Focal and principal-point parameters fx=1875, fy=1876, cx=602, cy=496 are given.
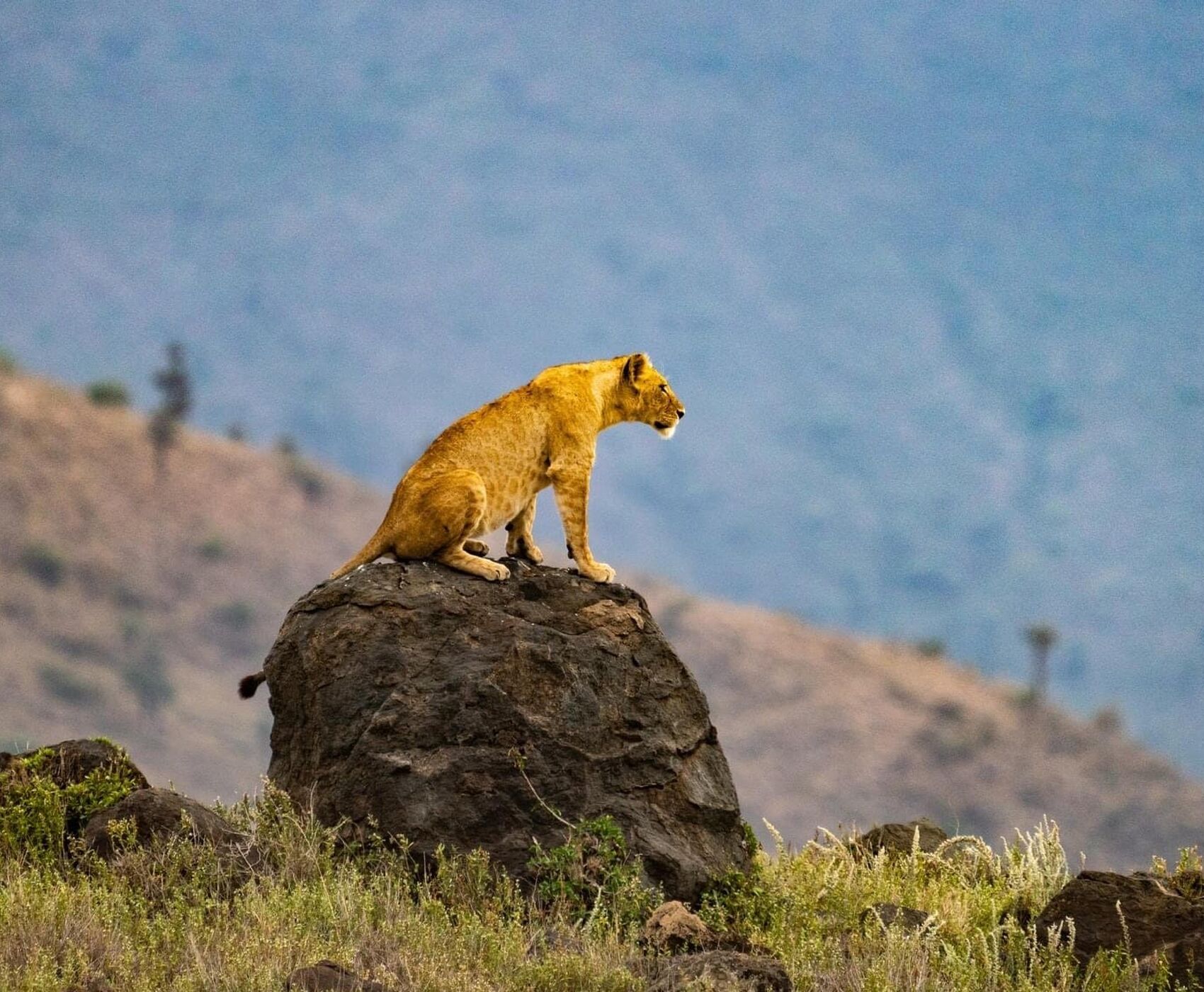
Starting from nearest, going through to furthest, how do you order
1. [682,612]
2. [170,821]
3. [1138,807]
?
[170,821]
[1138,807]
[682,612]

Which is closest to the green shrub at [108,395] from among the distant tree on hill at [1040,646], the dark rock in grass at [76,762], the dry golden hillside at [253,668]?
the dry golden hillside at [253,668]

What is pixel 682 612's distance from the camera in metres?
83.2

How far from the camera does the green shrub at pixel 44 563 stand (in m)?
79.4

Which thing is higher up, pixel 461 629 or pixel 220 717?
pixel 220 717

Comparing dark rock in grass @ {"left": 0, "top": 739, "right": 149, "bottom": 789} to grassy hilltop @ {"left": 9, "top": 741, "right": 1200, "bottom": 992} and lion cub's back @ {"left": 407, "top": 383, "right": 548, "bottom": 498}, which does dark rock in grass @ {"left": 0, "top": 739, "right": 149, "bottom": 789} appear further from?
lion cub's back @ {"left": 407, "top": 383, "right": 548, "bottom": 498}

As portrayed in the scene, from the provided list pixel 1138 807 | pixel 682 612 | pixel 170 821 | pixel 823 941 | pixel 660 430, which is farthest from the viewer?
pixel 682 612

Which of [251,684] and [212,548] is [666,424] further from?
[212,548]

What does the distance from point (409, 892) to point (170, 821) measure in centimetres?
166

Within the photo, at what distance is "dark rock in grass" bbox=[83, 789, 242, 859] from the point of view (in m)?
11.7

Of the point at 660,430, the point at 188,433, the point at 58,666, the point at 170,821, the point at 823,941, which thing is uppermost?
the point at 188,433

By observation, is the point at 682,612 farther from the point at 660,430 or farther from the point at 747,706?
the point at 660,430

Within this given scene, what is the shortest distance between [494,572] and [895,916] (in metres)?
3.40

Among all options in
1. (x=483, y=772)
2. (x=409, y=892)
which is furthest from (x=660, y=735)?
(x=409, y=892)

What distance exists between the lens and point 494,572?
40.8ft
